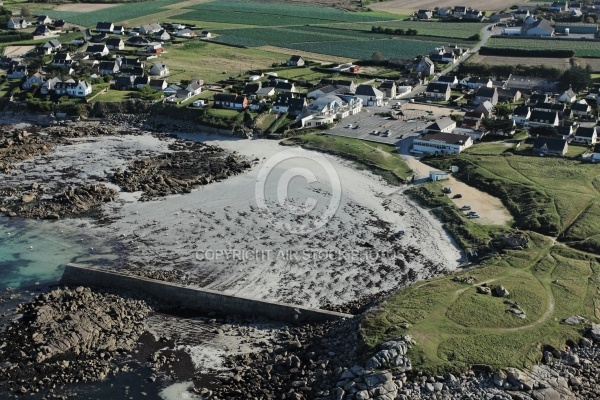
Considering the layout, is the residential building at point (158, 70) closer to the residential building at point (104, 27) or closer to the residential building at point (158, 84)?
the residential building at point (158, 84)

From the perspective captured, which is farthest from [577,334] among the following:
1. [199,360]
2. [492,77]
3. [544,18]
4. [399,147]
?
[544,18]

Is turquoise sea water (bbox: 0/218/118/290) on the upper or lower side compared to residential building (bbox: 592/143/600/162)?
lower

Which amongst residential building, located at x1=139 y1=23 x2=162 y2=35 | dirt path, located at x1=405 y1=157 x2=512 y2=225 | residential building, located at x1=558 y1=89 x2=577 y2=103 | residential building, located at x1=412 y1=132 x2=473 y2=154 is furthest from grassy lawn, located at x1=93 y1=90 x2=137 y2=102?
residential building, located at x1=558 y1=89 x2=577 y2=103

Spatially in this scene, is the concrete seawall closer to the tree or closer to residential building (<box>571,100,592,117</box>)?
residential building (<box>571,100,592,117</box>)

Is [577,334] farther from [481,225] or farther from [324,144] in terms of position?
[324,144]

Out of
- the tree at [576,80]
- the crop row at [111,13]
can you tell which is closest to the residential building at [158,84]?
the tree at [576,80]

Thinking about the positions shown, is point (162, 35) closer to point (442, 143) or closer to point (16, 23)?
point (16, 23)
